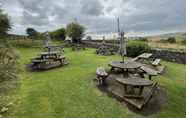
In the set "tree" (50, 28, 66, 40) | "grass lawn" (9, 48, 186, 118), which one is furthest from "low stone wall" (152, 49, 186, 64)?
"tree" (50, 28, 66, 40)

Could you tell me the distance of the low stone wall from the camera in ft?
40.4

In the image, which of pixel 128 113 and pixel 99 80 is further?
pixel 99 80

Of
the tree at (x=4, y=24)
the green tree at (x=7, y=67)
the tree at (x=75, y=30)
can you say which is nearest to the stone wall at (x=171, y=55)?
the green tree at (x=7, y=67)

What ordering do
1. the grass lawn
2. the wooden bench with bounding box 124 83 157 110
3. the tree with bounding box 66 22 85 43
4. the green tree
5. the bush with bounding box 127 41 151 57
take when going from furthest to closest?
the tree with bounding box 66 22 85 43 → the bush with bounding box 127 41 151 57 → the green tree → the wooden bench with bounding box 124 83 157 110 → the grass lawn

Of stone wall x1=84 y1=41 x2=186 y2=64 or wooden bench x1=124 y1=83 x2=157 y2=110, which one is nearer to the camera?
wooden bench x1=124 y1=83 x2=157 y2=110

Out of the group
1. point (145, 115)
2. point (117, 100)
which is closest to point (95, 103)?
point (117, 100)

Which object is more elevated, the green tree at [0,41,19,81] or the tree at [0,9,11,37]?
the tree at [0,9,11,37]

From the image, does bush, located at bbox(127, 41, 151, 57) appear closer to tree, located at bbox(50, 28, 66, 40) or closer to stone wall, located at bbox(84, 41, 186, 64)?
stone wall, located at bbox(84, 41, 186, 64)

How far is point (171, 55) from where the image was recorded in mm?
12750

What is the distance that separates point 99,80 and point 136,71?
7.67 feet

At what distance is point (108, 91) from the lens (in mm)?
5273

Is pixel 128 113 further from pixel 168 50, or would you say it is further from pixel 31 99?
pixel 168 50

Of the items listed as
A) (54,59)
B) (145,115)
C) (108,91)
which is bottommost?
(145,115)

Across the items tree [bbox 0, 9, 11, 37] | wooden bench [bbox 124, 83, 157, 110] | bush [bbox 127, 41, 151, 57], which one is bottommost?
wooden bench [bbox 124, 83, 157, 110]
